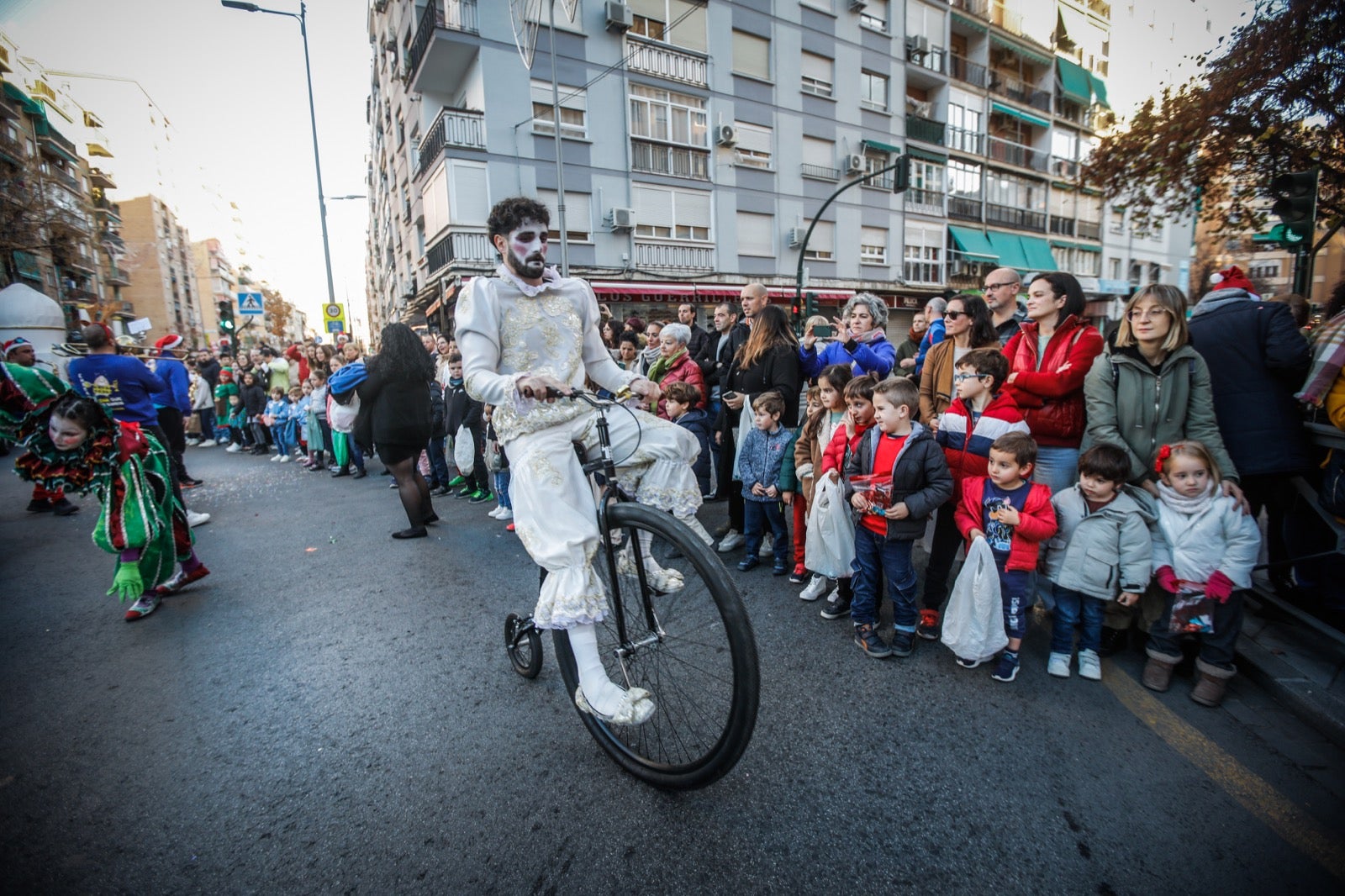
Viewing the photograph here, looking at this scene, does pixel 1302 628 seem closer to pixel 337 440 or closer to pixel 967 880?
pixel 967 880

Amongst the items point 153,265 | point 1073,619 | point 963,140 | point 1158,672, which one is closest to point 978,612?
point 1073,619

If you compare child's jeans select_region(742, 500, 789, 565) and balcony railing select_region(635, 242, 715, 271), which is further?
balcony railing select_region(635, 242, 715, 271)

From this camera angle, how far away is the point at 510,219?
99.7 inches

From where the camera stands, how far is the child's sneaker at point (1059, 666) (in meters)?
3.02

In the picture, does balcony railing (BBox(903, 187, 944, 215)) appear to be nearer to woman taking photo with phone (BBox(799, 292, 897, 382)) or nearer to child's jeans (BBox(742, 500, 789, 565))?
woman taking photo with phone (BBox(799, 292, 897, 382))

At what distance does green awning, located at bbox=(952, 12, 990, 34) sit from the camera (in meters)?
26.8

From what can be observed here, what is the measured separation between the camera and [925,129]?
86.3 ft

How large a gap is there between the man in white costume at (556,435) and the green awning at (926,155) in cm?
2812

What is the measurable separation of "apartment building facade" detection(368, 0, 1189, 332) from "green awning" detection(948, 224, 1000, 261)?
0.13m

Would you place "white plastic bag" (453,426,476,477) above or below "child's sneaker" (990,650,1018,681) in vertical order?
above

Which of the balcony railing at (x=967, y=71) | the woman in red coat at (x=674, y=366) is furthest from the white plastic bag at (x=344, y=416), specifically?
the balcony railing at (x=967, y=71)

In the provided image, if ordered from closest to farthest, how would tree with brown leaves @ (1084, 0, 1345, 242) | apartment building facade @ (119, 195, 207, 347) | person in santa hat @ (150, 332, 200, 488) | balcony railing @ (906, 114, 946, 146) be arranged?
tree with brown leaves @ (1084, 0, 1345, 242)
person in santa hat @ (150, 332, 200, 488)
balcony railing @ (906, 114, 946, 146)
apartment building facade @ (119, 195, 207, 347)

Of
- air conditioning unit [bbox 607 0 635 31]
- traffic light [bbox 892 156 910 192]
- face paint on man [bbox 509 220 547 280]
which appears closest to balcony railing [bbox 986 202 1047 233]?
traffic light [bbox 892 156 910 192]

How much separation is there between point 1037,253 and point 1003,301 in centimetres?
3225
